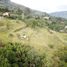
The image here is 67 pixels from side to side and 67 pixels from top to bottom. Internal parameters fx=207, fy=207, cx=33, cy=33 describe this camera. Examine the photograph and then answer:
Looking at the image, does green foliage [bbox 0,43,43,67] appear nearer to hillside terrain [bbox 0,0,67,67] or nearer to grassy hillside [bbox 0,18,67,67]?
hillside terrain [bbox 0,0,67,67]

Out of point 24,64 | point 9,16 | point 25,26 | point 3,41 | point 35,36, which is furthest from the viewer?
point 9,16

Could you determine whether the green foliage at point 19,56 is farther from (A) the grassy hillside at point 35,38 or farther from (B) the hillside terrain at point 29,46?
(A) the grassy hillside at point 35,38

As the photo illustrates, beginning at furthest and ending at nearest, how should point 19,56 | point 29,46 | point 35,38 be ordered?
point 35,38
point 29,46
point 19,56

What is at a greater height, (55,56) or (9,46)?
(9,46)

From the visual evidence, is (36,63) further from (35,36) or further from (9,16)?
(9,16)

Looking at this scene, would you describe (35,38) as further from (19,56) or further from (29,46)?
(19,56)

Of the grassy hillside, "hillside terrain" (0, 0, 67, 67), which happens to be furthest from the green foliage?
the grassy hillside

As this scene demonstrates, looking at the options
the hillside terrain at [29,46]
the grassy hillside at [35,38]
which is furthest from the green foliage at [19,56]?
the grassy hillside at [35,38]

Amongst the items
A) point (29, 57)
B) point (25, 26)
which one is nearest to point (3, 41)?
point (29, 57)

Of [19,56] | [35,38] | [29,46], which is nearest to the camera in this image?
[19,56]

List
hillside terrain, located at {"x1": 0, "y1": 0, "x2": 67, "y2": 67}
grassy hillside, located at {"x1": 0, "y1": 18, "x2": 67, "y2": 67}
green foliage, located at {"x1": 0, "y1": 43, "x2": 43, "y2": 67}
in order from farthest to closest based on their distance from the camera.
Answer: grassy hillside, located at {"x1": 0, "y1": 18, "x2": 67, "y2": 67}, hillside terrain, located at {"x1": 0, "y1": 0, "x2": 67, "y2": 67}, green foliage, located at {"x1": 0, "y1": 43, "x2": 43, "y2": 67}

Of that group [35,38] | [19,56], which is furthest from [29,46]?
[35,38]
